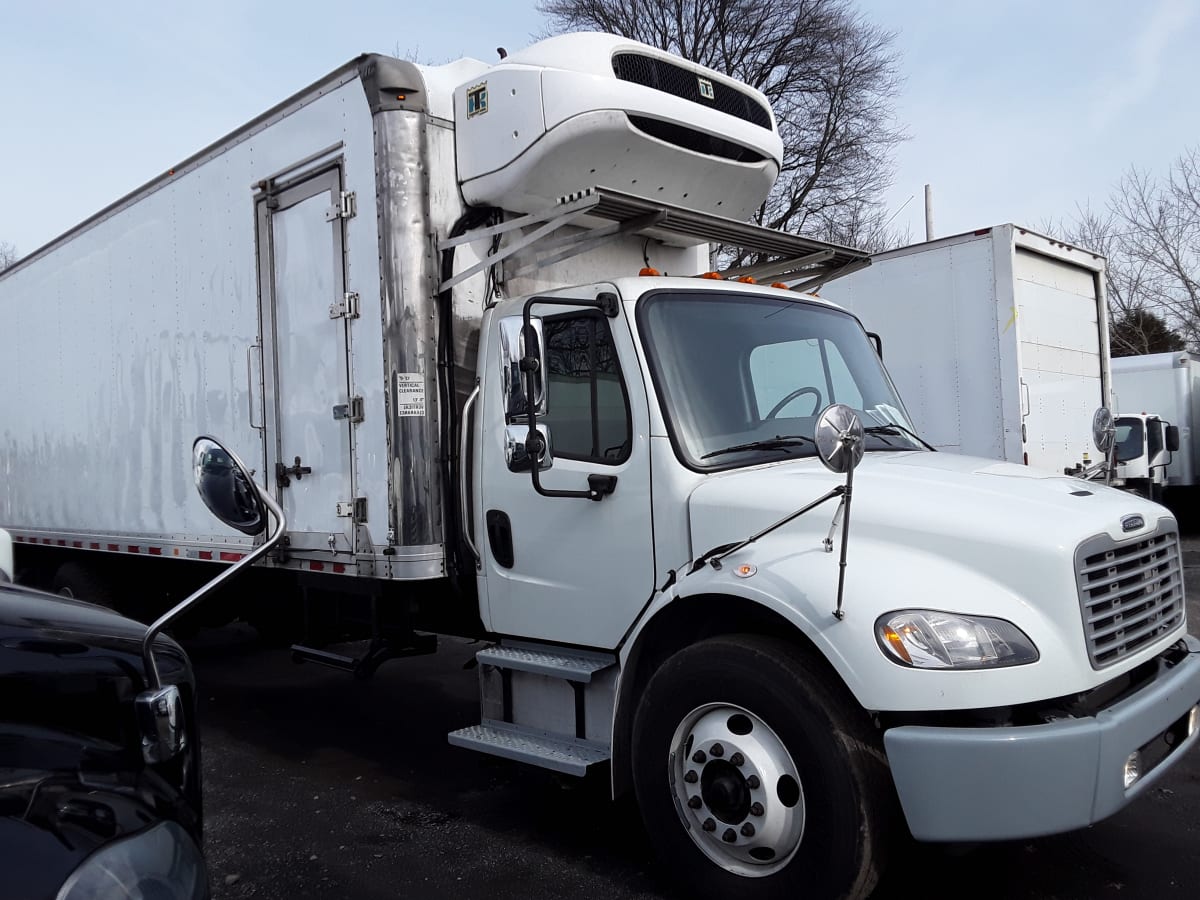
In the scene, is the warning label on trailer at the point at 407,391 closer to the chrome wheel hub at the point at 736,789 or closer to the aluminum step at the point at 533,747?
the aluminum step at the point at 533,747

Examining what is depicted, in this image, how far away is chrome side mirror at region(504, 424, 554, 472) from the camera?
4160 mm

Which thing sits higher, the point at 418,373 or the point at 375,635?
the point at 418,373

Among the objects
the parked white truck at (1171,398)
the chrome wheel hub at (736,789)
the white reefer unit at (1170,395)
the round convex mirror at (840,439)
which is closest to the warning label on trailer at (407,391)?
the chrome wheel hub at (736,789)

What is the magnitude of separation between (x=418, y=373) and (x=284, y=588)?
83.0 inches

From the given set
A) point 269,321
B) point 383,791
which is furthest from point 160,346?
point 383,791

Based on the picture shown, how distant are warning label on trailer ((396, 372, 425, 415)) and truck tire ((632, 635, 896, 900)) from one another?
187 cm

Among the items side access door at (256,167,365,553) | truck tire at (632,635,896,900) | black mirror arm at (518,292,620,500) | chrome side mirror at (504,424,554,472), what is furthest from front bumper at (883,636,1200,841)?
side access door at (256,167,365,553)

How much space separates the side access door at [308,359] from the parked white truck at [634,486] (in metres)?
0.02

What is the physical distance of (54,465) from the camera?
8.35 meters

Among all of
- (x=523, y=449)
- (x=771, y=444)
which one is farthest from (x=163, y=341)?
(x=771, y=444)

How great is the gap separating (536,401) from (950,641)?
1815 millimetres

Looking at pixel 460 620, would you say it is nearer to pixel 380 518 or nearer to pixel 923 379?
pixel 380 518

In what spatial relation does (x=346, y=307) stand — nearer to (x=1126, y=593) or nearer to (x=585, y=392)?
(x=585, y=392)

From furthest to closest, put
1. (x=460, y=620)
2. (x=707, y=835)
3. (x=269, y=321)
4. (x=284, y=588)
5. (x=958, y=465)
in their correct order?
(x=284, y=588), (x=269, y=321), (x=460, y=620), (x=958, y=465), (x=707, y=835)
